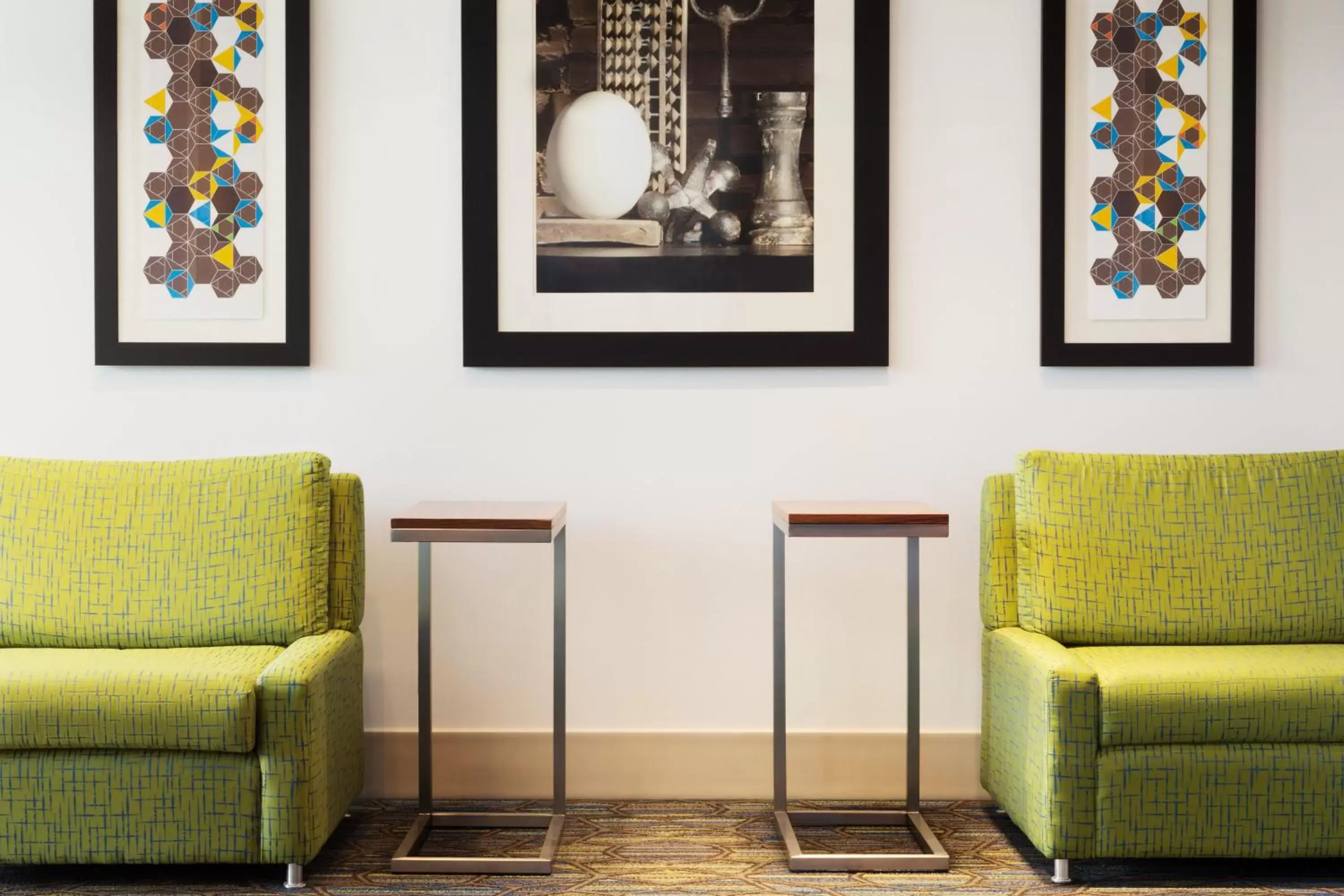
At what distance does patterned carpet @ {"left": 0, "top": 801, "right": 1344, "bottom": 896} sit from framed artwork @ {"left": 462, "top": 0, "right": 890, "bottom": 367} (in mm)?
1244

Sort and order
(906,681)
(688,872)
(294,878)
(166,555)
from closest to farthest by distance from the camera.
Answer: (294,878), (688,872), (166,555), (906,681)

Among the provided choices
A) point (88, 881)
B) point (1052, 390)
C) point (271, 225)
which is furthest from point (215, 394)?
point (1052, 390)

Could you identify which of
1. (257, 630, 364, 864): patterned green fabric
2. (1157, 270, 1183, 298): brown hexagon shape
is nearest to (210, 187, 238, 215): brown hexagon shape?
(257, 630, 364, 864): patterned green fabric

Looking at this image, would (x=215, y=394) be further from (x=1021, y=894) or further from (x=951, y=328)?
(x=1021, y=894)

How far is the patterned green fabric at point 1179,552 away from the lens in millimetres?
2557

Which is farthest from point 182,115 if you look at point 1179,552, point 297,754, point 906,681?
point 1179,552

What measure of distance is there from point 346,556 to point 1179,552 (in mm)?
2069

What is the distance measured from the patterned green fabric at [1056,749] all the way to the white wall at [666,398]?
583mm

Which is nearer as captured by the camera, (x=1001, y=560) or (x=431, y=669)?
(x=1001, y=560)

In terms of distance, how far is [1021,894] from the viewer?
2301 millimetres

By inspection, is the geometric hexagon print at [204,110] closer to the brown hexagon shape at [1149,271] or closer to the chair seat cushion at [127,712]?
the chair seat cushion at [127,712]

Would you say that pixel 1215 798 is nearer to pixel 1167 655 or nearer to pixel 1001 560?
pixel 1167 655

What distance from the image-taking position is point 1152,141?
288 centimetres

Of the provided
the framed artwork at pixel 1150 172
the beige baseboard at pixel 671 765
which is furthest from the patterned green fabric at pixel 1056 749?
the framed artwork at pixel 1150 172
